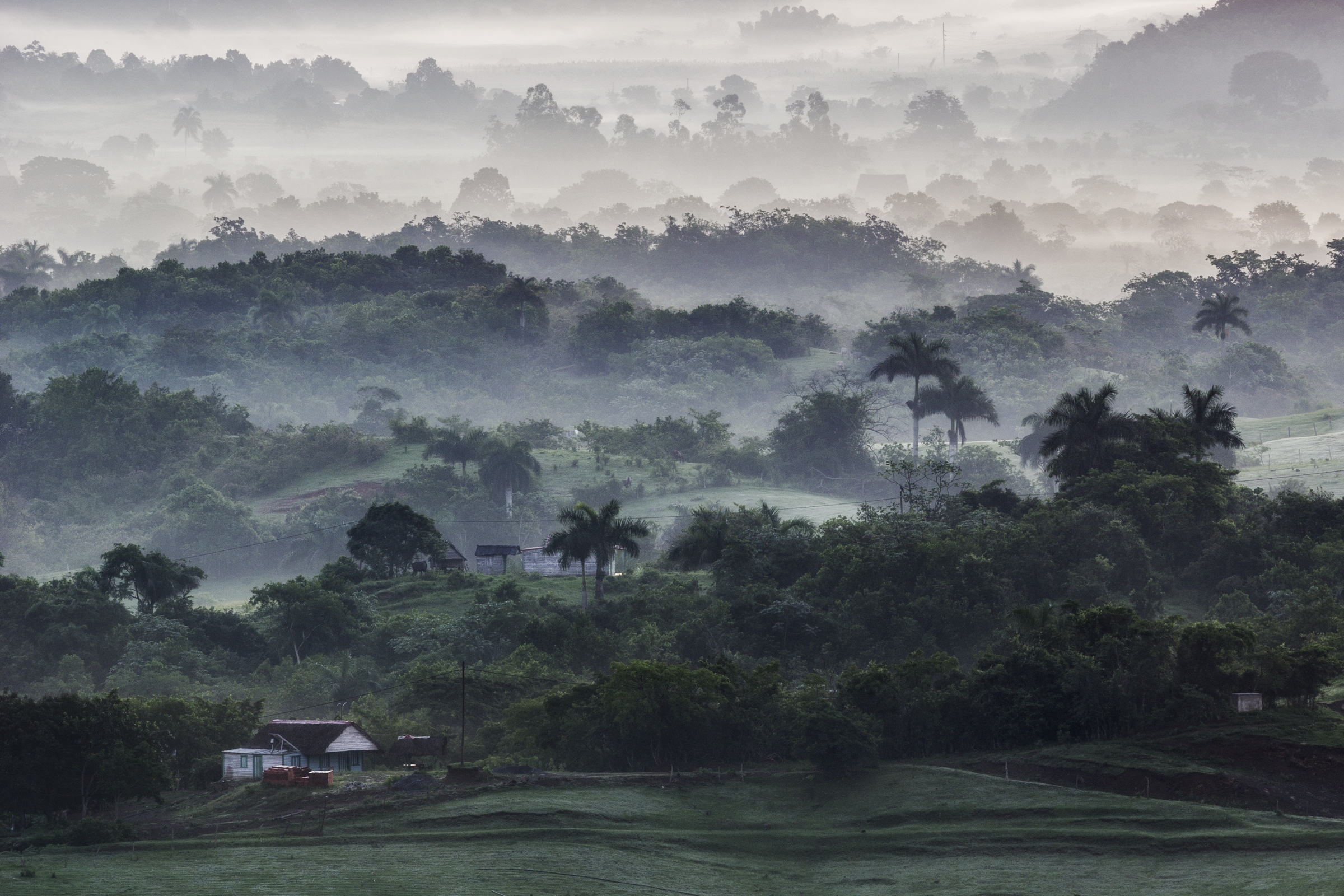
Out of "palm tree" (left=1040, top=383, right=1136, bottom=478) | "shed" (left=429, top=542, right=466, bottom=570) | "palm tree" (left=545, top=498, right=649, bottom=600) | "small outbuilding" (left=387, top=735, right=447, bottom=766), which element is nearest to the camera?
"small outbuilding" (left=387, top=735, right=447, bottom=766)

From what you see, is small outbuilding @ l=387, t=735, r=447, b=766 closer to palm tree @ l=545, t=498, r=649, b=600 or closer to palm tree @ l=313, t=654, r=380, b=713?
palm tree @ l=313, t=654, r=380, b=713

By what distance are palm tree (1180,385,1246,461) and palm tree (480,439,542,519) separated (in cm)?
5598

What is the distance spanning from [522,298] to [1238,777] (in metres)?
147

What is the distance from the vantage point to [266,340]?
187750 millimetres

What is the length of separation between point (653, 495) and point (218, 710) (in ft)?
235

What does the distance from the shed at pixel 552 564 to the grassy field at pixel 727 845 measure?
42.6 m

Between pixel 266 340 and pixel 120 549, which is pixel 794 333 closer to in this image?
pixel 266 340

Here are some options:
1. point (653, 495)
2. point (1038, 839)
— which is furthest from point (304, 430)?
point (1038, 839)

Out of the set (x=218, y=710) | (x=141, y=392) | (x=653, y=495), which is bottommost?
(x=218, y=710)

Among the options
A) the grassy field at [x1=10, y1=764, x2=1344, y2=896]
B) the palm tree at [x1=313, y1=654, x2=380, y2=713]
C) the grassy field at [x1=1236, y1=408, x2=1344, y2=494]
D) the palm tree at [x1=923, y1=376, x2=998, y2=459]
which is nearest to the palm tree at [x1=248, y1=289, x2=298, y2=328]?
the palm tree at [x1=923, y1=376, x2=998, y2=459]

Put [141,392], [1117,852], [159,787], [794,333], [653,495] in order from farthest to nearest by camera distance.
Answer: [794,333], [141,392], [653,495], [159,787], [1117,852]

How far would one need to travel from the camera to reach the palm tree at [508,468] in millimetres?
126312

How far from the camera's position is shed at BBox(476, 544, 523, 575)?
102 metres

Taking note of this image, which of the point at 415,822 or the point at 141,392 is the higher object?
the point at 141,392
